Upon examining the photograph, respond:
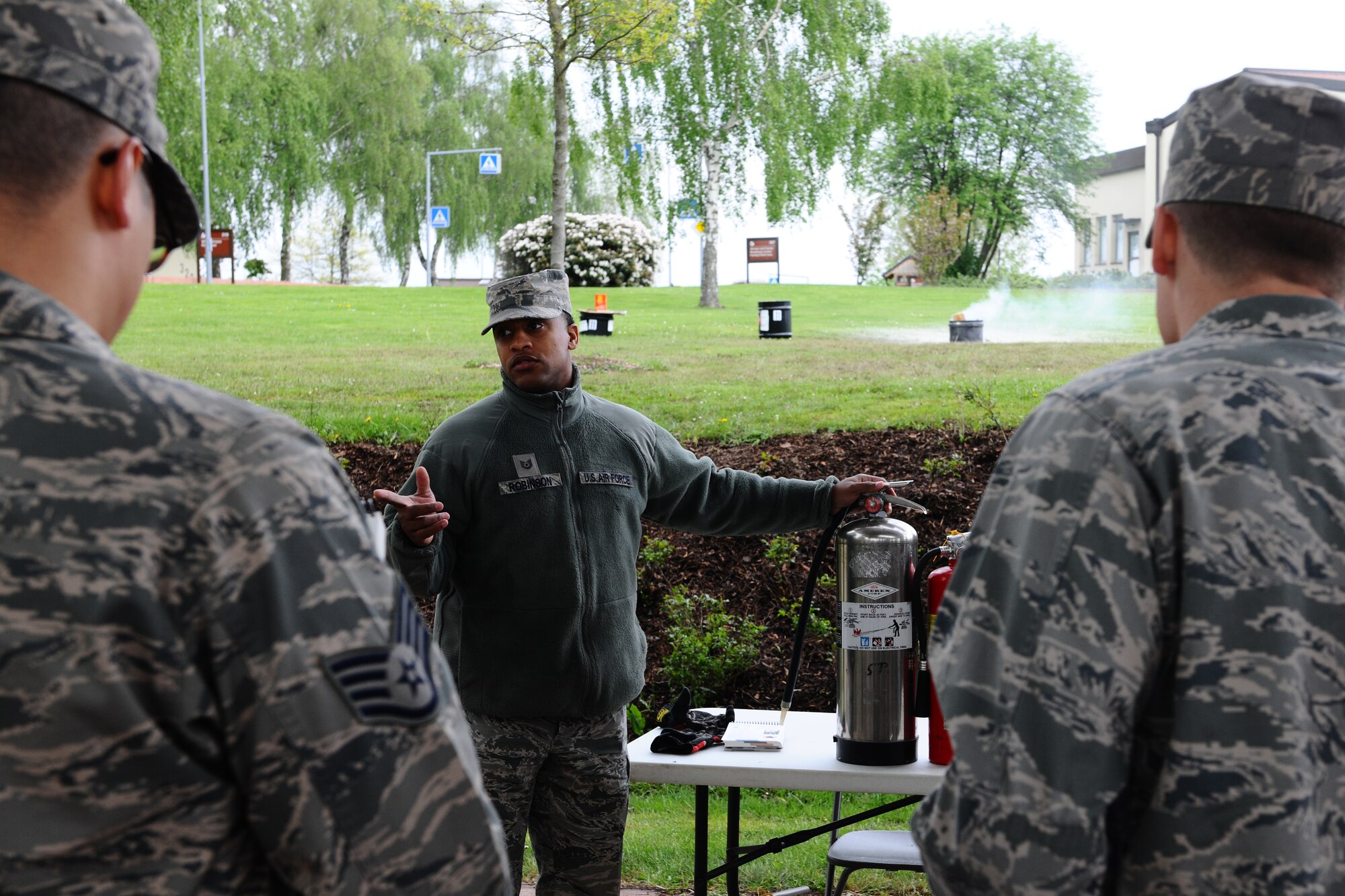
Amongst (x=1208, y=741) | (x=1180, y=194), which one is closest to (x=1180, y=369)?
(x=1180, y=194)

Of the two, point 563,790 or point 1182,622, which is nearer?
point 1182,622

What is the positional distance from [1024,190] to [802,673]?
66.1ft

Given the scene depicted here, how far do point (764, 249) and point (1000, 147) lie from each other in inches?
418

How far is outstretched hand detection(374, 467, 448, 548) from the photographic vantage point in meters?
3.16

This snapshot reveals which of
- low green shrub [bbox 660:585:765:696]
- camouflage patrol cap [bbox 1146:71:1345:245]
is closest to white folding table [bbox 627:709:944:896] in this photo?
camouflage patrol cap [bbox 1146:71:1345:245]

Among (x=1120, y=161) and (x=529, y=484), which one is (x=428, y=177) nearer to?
(x=1120, y=161)

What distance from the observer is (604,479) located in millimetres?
3838

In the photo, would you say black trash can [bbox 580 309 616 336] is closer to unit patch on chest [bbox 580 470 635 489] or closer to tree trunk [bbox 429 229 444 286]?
unit patch on chest [bbox 580 470 635 489]

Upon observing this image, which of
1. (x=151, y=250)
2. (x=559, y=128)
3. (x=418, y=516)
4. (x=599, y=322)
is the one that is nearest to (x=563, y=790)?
(x=418, y=516)

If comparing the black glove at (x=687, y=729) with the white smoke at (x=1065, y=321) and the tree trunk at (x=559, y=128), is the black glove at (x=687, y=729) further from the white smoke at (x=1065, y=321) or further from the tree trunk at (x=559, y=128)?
the white smoke at (x=1065, y=321)

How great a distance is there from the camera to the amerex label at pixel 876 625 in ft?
10.1

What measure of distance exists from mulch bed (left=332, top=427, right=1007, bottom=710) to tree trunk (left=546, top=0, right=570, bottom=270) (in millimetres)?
2000

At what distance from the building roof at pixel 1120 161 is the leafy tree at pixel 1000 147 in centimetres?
96

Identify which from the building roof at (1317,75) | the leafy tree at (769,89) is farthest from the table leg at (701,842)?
the leafy tree at (769,89)
